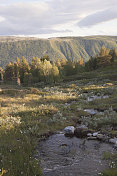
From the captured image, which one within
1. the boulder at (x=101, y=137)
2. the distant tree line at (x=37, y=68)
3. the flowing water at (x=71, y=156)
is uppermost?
the distant tree line at (x=37, y=68)

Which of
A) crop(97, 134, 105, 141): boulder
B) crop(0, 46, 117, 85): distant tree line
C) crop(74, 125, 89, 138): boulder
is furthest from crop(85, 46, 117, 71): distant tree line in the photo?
crop(97, 134, 105, 141): boulder

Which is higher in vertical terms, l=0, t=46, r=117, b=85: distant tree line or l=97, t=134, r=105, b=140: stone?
l=0, t=46, r=117, b=85: distant tree line

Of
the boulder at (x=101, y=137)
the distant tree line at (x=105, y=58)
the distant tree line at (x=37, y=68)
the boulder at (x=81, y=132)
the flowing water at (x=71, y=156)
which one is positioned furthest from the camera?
the distant tree line at (x=105, y=58)

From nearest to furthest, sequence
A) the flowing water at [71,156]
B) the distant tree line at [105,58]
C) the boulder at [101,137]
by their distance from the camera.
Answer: the flowing water at [71,156], the boulder at [101,137], the distant tree line at [105,58]

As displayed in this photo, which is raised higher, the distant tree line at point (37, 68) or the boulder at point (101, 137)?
the distant tree line at point (37, 68)

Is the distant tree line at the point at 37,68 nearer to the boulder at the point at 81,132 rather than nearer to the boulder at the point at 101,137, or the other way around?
the boulder at the point at 81,132

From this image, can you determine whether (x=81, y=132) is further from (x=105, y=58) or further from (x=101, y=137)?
(x=105, y=58)

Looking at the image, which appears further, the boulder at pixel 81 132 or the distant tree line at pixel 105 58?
the distant tree line at pixel 105 58

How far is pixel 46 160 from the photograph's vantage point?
21.6 ft

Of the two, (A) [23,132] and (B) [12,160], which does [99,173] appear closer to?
(B) [12,160]

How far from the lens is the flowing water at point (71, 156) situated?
578cm

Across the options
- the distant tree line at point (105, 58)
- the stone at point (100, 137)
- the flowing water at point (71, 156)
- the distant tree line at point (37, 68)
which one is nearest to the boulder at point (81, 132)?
the flowing water at point (71, 156)

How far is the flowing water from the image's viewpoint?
5781mm

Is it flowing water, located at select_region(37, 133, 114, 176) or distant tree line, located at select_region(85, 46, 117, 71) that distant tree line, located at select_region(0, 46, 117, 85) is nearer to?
distant tree line, located at select_region(85, 46, 117, 71)
